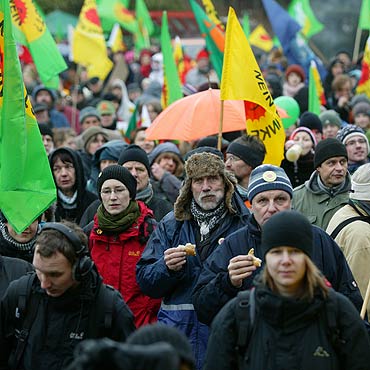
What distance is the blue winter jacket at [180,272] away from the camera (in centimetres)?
641

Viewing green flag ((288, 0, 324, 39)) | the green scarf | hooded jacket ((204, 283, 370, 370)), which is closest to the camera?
hooded jacket ((204, 283, 370, 370))

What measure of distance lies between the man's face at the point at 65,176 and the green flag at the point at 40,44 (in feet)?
9.01

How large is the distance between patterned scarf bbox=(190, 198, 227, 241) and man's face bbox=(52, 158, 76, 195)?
2.88 m

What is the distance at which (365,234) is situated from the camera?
6.48 metres

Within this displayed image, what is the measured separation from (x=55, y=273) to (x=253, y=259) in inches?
40.1

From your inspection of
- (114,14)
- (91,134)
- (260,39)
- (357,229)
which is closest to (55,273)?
(357,229)

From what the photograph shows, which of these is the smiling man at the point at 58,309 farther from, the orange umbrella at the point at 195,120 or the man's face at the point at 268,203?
the orange umbrella at the point at 195,120

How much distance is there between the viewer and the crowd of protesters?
15.5 ft

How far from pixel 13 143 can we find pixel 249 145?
→ 87.3 inches

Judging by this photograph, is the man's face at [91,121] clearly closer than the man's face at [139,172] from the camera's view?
No

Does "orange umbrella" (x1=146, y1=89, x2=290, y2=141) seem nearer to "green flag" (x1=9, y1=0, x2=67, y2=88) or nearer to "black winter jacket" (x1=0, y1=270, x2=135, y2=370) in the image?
"green flag" (x1=9, y1=0, x2=67, y2=88)

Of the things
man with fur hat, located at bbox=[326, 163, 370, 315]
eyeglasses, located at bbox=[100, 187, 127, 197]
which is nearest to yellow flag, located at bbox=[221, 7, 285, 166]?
eyeglasses, located at bbox=[100, 187, 127, 197]

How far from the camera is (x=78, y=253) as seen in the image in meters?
5.42

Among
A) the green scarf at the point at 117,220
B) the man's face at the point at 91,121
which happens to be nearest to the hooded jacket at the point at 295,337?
the green scarf at the point at 117,220
